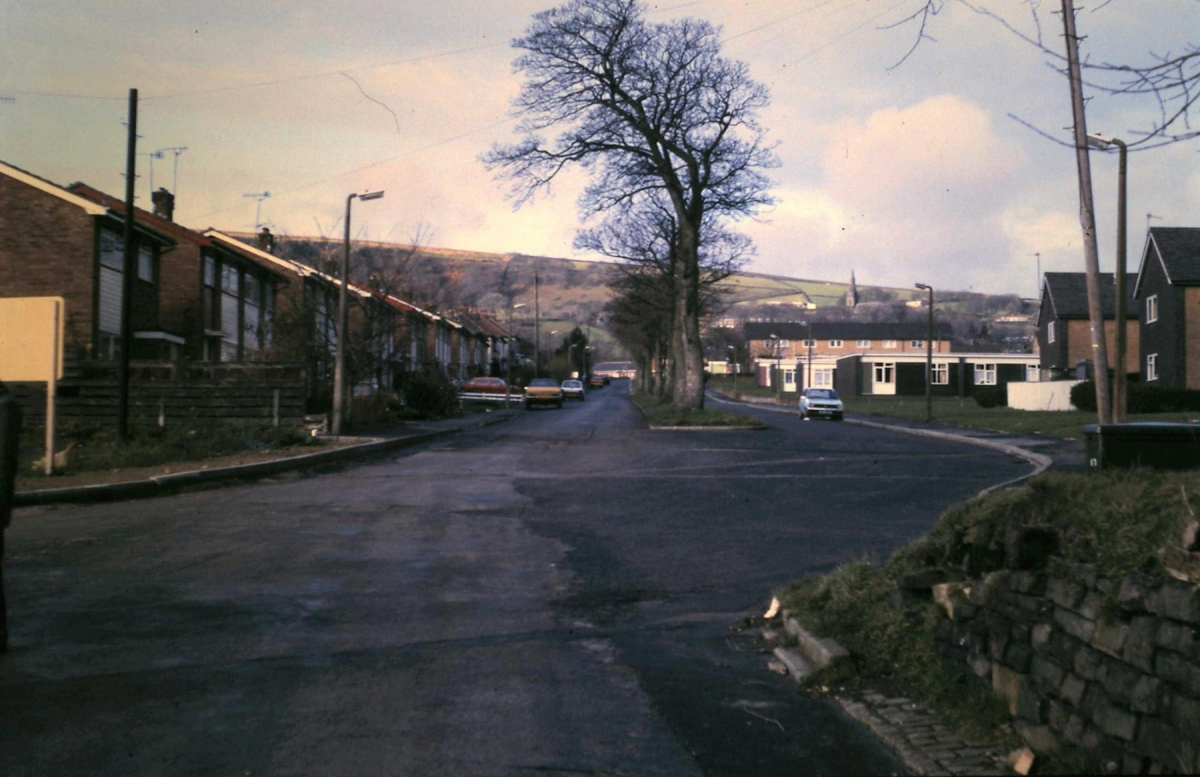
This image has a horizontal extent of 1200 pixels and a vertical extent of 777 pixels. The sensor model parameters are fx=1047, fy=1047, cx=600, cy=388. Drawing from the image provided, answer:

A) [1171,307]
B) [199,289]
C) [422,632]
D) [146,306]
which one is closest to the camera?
[422,632]

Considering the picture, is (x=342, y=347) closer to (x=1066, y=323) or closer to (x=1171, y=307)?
(x=1171, y=307)

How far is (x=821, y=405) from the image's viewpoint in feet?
159

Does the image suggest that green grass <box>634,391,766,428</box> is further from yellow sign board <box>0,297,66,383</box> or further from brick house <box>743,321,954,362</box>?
brick house <box>743,321,954,362</box>

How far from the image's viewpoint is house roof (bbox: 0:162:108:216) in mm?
30594

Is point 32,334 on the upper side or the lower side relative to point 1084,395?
upper

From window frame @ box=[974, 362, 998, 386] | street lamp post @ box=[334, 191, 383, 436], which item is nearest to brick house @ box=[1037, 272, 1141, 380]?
window frame @ box=[974, 362, 998, 386]

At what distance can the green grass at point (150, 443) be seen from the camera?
59.1 ft

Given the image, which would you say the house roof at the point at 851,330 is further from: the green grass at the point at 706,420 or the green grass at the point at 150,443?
the green grass at the point at 150,443

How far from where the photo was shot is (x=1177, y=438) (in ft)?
25.5

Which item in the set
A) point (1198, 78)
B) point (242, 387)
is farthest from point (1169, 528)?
point (242, 387)

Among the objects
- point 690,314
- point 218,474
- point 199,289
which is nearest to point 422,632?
point 218,474

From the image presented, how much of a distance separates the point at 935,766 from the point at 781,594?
339cm

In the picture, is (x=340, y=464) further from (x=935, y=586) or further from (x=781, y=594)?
(x=935, y=586)

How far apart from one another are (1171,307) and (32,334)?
156 ft
